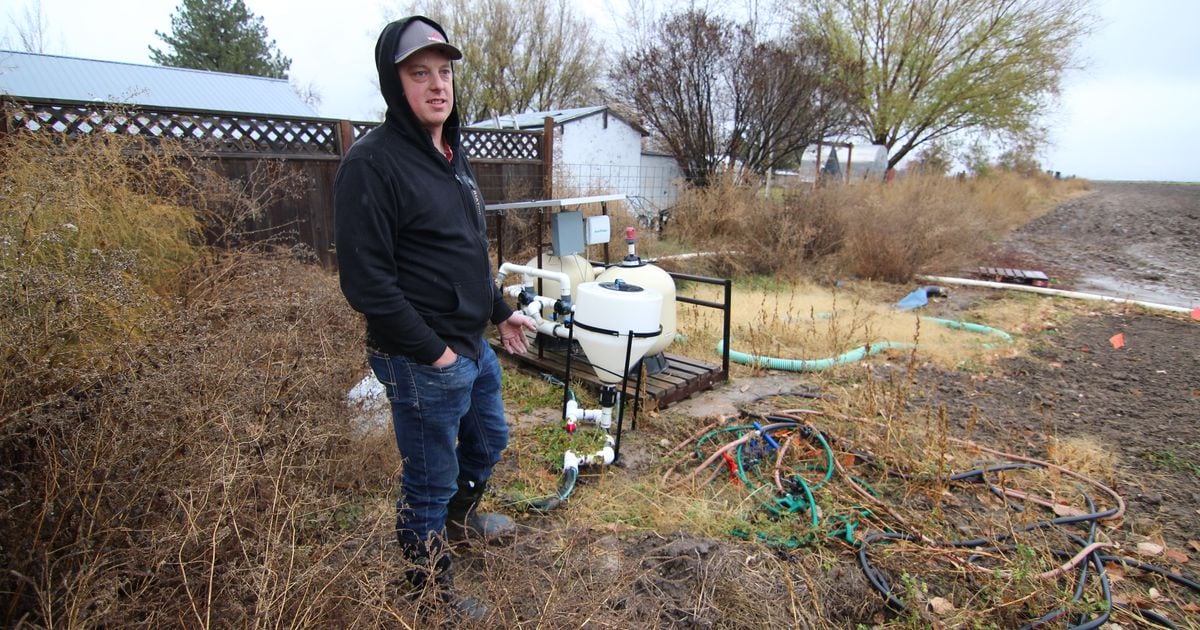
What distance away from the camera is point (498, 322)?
2.17 meters

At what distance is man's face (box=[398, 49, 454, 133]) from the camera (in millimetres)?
1618

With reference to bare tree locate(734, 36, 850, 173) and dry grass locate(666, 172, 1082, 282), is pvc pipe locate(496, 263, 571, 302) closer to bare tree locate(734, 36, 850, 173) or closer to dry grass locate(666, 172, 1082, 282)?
dry grass locate(666, 172, 1082, 282)

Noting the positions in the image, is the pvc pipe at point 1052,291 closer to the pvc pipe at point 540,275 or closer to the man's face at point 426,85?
the pvc pipe at point 540,275

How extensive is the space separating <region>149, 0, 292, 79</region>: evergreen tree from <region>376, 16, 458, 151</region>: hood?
86.7 ft

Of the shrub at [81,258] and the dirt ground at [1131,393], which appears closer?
the shrub at [81,258]

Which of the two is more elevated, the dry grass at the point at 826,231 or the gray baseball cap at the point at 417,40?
the gray baseball cap at the point at 417,40

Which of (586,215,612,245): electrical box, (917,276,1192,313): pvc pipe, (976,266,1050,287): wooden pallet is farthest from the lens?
(976,266,1050,287): wooden pallet

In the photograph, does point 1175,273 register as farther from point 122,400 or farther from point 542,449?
point 122,400

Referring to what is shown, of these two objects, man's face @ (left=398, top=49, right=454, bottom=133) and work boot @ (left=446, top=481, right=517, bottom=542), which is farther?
work boot @ (left=446, top=481, right=517, bottom=542)

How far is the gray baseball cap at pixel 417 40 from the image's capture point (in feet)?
5.12

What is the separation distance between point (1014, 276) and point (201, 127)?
33.2 feet

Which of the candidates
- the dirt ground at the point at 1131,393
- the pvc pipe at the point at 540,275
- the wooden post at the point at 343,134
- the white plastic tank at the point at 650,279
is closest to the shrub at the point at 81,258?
the wooden post at the point at 343,134

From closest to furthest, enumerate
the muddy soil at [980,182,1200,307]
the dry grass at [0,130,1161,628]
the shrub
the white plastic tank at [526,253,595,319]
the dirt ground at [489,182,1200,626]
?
the dry grass at [0,130,1161,628] < the shrub < the dirt ground at [489,182,1200,626] < the white plastic tank at [526,253,595,319] < the muddy soil at [980,182,1200,307]

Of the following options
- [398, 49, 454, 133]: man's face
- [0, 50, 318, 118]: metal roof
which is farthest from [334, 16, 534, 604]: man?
[0, 50, 318, 118]: metal roof
